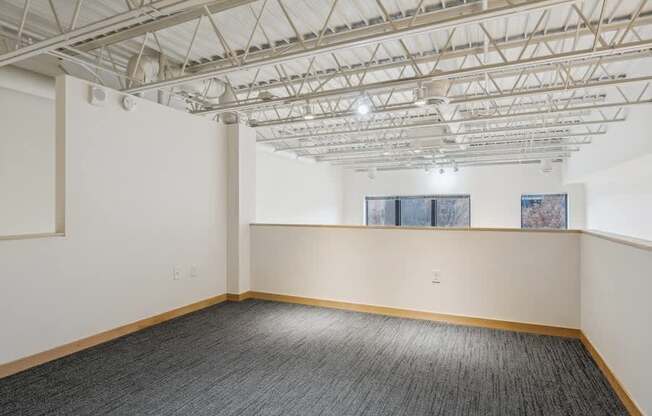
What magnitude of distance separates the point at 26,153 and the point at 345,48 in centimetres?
414

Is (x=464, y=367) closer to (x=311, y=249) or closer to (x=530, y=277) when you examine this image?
(x=530, y=277)

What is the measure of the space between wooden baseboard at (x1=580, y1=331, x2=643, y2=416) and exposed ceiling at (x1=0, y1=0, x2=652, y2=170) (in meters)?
2.66

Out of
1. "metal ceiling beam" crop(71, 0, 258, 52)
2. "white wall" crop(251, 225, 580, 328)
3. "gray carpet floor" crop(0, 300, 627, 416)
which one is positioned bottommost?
"gray carpet floor" crop(0, 300, 627, 416)

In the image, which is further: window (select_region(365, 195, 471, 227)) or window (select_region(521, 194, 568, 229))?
window (select_region(365, 195, 471, 227))

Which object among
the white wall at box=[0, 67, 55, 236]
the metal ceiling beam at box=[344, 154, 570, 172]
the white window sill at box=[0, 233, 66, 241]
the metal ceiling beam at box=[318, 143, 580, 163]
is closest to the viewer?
the white window sill at box=[0, 233, 66, 241]

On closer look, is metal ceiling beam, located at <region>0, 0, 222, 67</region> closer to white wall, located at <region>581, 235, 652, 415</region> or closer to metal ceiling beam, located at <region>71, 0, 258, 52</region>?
metal ceiling beam, located at <region>71, 0, 258, 52</region>

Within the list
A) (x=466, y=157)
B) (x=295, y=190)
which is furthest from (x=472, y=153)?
(x=295, y=190)

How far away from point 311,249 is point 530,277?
265cm

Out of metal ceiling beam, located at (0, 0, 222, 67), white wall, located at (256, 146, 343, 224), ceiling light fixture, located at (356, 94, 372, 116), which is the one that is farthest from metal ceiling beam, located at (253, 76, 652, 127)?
metal ceiling beam, located at (0, 0, 222, 67)

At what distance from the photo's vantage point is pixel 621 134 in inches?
234

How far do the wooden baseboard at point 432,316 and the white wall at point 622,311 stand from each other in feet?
1.24

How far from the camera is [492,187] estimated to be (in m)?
11.4

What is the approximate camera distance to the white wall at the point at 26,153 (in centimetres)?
429

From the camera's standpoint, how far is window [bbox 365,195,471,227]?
11.9 meters
